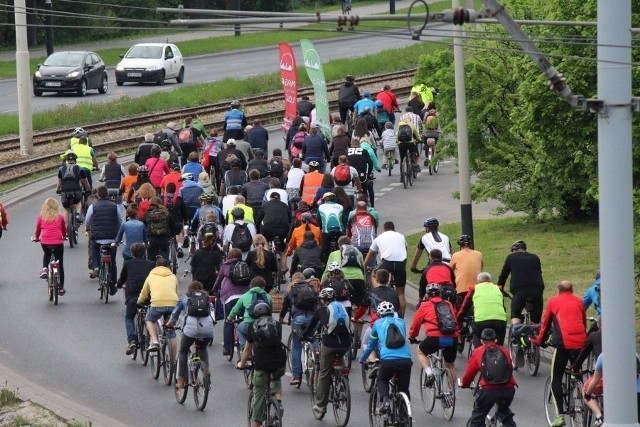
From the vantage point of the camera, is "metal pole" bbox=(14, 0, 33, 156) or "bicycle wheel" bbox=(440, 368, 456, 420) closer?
"bicycle wheel" bbox=(440, 368, 456, 420)

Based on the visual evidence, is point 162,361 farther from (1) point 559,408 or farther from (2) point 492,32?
(2) point 492,32

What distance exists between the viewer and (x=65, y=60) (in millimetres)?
51531

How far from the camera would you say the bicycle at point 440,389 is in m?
17.5

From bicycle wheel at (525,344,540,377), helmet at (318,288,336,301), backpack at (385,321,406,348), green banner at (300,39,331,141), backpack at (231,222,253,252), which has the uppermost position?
green banner at (300,39,331,141)

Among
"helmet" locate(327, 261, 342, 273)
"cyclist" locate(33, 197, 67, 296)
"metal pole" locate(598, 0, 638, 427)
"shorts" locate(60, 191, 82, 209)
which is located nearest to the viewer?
"metal pole" locate(598, 0, 638, 427)

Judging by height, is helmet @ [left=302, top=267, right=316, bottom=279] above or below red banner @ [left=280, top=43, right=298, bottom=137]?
below

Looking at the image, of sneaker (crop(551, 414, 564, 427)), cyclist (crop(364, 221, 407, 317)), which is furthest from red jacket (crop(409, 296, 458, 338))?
cyclist (crop(364, 221, 407, 317))

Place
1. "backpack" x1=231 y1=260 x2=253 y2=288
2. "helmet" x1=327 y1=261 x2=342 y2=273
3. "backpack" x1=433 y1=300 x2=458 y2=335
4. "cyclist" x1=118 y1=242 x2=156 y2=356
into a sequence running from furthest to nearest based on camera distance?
"cyclist" x1=118 y1=242 x2=156 y2=356 < "backpack" x1=231 y1=260 x2=253 y2=288 < "helmet" x1=327 y1=261 x2=342 y2=273 < "backpack" x1=433 y1=300 x2=458 y2=335

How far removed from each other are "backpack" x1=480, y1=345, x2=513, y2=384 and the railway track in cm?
2199

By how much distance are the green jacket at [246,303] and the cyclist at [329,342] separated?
2.78ft

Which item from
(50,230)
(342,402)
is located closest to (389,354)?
(342,402)

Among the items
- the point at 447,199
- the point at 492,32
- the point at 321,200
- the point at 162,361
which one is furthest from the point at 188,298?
the point at 447,199

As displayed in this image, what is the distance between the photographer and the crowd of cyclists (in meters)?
Answer: 16.5

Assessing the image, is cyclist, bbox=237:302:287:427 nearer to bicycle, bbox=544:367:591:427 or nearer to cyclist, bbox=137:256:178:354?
cyclist, bbox=137:256:178:354
